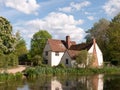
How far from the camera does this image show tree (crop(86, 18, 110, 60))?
3278 inches

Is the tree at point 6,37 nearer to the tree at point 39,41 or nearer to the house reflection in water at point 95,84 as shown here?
the house reflection in water at point 95,84

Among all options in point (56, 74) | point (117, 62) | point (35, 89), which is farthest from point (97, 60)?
point (35, 89)

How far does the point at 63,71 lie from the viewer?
2144 inches

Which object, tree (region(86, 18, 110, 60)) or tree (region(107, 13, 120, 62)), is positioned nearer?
tree (region(107, 13, 120, 62))

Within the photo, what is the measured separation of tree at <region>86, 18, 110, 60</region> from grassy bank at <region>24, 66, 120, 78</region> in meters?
18.4

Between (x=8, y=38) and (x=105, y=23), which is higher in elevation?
(x=105, y=23)

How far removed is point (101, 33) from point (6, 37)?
44607 mm

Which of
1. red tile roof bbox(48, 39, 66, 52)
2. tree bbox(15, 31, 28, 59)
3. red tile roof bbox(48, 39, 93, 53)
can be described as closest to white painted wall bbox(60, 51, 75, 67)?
red tile roof bbox(48, 39, 93, 53)

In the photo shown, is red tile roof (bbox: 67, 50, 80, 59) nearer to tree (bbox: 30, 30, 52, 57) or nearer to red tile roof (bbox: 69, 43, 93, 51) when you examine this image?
red tile roof (bbox: 69, 43, 93, 51)

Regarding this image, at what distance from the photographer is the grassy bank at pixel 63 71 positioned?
48.9 metres

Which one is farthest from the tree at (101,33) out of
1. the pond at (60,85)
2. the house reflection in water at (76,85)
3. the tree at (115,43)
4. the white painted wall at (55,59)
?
the pond at (60,85)

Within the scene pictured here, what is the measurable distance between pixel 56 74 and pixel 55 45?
16886mm

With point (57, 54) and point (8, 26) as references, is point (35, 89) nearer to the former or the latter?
point (8, 26)

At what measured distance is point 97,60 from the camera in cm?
6881
